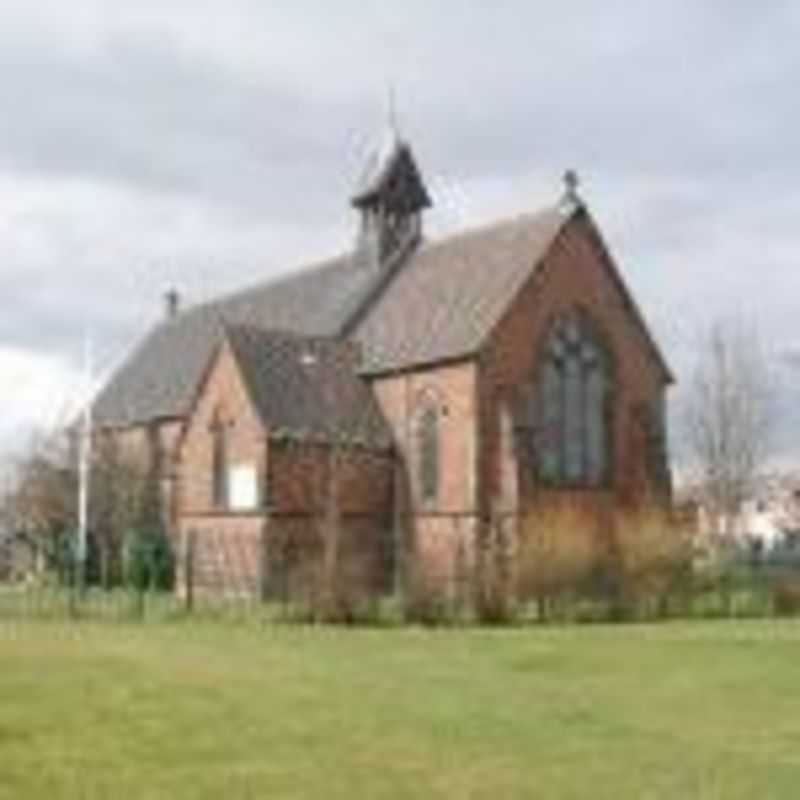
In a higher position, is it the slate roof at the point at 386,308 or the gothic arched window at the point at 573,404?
the slate roof at the point at 386,308

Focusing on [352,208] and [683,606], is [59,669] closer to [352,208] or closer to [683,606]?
[683,606]

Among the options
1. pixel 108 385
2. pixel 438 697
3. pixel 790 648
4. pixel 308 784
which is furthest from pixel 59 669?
pixel 108 385

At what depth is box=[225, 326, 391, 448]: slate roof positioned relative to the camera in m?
55.7

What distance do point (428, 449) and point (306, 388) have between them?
13.3 ft

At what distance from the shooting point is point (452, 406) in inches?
2194

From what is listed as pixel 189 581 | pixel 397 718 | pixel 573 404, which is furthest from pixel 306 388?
pixel 397 718

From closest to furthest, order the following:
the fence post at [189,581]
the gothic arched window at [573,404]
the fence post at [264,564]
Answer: the fence post at [189,581] → the fence post at [264,564] → the gothic arched window at [573,404]

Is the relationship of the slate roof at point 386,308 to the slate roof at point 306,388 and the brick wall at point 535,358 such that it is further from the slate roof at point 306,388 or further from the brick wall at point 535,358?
the slate roof at point 306,388

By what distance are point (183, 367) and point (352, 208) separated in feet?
34.9

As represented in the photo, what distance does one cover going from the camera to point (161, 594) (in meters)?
55.4

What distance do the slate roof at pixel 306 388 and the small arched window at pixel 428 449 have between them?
1.37 m

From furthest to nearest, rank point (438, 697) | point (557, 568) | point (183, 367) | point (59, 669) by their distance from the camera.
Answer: point (183, 367) → point (557, 568) → point (59, 669) → point (438, 697)

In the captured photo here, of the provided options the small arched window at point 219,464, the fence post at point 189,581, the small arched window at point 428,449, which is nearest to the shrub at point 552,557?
the small arched window at point 428,449

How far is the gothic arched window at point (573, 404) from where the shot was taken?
5597 cm
